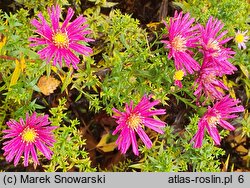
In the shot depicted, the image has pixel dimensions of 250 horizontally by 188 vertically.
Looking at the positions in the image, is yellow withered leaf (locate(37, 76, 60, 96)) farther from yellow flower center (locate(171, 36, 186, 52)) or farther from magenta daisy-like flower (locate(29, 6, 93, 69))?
yellow flower center (locate(171, 36, 186, 52))

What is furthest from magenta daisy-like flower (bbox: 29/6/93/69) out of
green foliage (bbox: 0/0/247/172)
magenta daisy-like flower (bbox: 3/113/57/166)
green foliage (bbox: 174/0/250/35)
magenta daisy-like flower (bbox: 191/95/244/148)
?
green foliage (bbox: 174/0/250/35)

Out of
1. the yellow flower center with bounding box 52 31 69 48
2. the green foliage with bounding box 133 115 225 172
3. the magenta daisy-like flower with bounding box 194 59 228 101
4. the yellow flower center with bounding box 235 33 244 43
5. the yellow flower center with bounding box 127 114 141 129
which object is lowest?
the green foliage with bounding box 133 115 225 172

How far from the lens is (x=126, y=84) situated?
152 cm

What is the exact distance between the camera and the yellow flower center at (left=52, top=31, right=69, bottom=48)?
1.24m

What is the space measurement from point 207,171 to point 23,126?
69cm

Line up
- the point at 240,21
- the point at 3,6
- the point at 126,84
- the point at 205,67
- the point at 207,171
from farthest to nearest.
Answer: the point at 3,6, the point at 240,21, the point at 207,171, the point at 126,84, the point at 205,67

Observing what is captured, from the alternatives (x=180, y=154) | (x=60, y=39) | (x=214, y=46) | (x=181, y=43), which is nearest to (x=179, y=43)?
(x=181, y=43)

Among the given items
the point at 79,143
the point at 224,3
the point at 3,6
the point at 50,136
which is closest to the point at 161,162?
the point at 79,143

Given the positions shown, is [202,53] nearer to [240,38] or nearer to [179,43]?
[179,43]

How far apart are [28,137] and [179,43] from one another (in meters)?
0.56

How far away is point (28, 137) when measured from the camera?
136cm

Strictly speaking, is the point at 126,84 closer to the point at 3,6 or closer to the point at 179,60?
the point at 179,60

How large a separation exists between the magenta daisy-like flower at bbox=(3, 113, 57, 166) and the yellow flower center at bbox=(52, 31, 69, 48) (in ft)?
0.86

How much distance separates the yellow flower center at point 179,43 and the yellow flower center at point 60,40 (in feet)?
1.10
